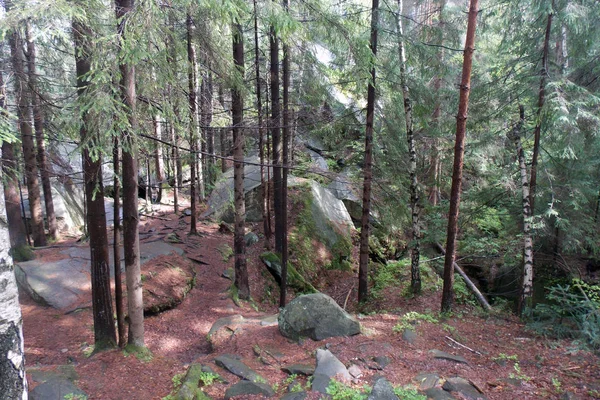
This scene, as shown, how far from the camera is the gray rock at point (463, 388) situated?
5.08m

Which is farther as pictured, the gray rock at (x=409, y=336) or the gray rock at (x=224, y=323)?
the gray rock at (x=224, y=323)

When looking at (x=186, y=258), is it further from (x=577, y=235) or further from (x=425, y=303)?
(x=577, y=235)

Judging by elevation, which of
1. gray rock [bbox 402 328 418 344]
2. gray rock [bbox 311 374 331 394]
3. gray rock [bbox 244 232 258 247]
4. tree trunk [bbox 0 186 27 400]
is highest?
tree trunk [bbox 0 186 27 400]

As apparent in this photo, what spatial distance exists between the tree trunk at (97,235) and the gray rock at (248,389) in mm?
2733

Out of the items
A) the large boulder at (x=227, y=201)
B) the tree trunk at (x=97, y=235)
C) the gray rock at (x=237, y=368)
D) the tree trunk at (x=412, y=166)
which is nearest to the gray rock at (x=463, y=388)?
the gray rock at (x=237, y=368)

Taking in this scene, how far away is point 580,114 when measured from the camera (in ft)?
25.4

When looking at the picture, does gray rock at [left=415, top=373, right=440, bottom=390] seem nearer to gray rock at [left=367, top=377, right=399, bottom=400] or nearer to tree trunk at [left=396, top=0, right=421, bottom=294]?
gray rock at [left=367, top=377, right=399, bottom=400]

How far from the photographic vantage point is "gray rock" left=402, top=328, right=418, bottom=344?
7315 mm

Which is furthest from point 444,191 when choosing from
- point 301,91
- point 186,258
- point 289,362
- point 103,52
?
point 103,52

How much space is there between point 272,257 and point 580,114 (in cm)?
963

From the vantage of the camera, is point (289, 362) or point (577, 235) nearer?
point (289, 362)

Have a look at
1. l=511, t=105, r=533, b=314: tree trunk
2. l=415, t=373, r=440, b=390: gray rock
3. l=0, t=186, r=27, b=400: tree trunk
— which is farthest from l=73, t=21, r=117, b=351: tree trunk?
l=511, t=105, r=533, b=314: tree trunk

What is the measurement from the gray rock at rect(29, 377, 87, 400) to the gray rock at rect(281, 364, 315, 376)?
2939 mm

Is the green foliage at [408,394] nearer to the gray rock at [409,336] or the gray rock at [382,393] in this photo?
the gray rock at [382,393]
